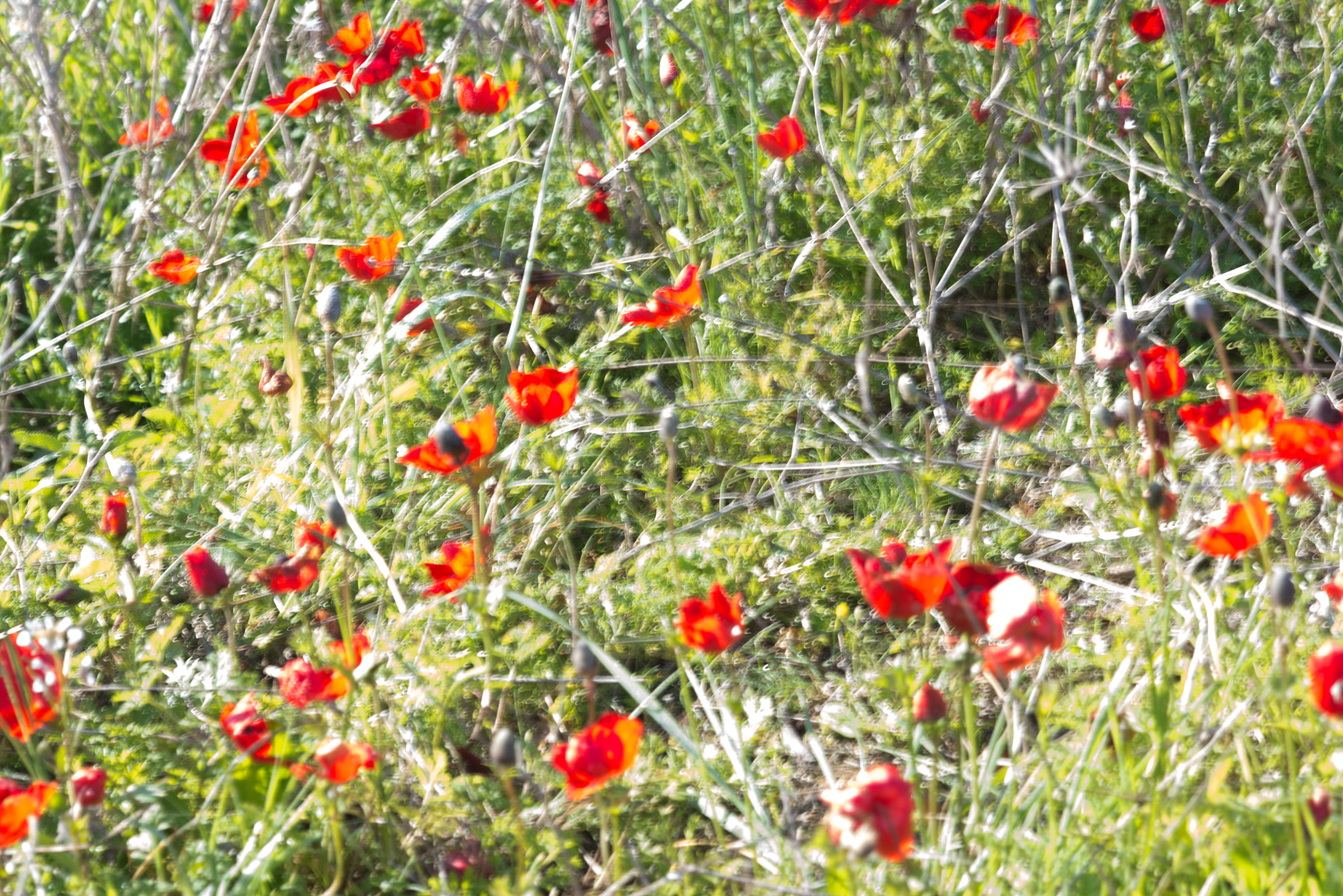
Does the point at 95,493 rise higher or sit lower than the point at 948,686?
higher

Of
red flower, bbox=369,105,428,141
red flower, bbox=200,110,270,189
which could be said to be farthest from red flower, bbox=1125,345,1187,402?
red flower, bbox=200,110,270,189

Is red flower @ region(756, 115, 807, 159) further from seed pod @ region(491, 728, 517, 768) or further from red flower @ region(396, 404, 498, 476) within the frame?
seed pod @ region(491, 728, 517, 768)

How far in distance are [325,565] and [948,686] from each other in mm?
947

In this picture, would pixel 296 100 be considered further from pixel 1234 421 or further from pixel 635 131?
pixel 1234 421

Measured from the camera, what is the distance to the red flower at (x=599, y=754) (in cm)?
117

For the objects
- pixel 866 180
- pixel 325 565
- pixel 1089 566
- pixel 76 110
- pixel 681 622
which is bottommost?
pixel 1089 566

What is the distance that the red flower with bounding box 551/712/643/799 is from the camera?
46.2 inches

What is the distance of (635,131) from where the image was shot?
2.34 metres

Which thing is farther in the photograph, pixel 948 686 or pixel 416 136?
pixel 416 136

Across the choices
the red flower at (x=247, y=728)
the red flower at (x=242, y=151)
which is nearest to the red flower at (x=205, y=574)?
the red flower at (x=247, y=728)

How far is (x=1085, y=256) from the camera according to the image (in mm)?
2312

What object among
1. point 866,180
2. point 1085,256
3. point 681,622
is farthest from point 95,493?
point 1085,256

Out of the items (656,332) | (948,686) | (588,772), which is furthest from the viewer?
(656,332)

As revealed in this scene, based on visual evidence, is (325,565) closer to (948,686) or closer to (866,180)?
(948,686)
